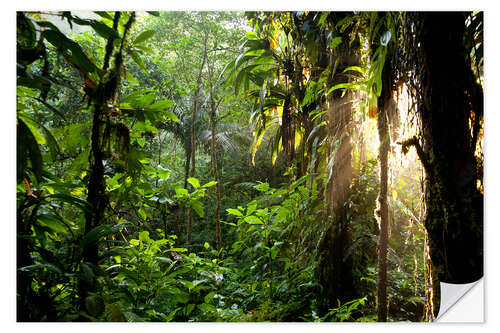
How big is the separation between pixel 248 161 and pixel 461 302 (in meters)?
1.48

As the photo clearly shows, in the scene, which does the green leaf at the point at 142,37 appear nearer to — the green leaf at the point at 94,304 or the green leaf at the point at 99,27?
the green leaf at the point at 99,27

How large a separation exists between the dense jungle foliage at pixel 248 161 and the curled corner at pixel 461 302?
0.04 m

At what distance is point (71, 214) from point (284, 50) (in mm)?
1713

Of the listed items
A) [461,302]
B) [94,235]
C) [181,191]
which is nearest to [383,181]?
[461,302]

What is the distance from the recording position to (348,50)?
1896 millimetres

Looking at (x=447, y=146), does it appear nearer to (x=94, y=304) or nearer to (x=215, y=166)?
(x=94, y=304)

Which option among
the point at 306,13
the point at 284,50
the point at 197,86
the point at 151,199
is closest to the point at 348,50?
the point at 306,13

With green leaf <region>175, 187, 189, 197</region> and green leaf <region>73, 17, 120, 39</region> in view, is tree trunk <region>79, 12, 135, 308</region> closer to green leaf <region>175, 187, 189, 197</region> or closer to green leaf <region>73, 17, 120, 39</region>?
green leaf <region>73, 17, 120, 39</region>

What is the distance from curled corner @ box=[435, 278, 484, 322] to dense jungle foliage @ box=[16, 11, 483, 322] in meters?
0.04

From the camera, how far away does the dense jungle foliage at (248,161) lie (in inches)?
50.1

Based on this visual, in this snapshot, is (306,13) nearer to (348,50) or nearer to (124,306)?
(348,50)

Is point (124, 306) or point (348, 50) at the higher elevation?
point (348, 50)

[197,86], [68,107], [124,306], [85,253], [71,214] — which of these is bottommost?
[124,306]

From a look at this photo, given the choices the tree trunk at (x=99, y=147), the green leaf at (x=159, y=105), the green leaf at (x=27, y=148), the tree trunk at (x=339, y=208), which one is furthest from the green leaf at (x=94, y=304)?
the tree trunk at (x=339, y=208)
